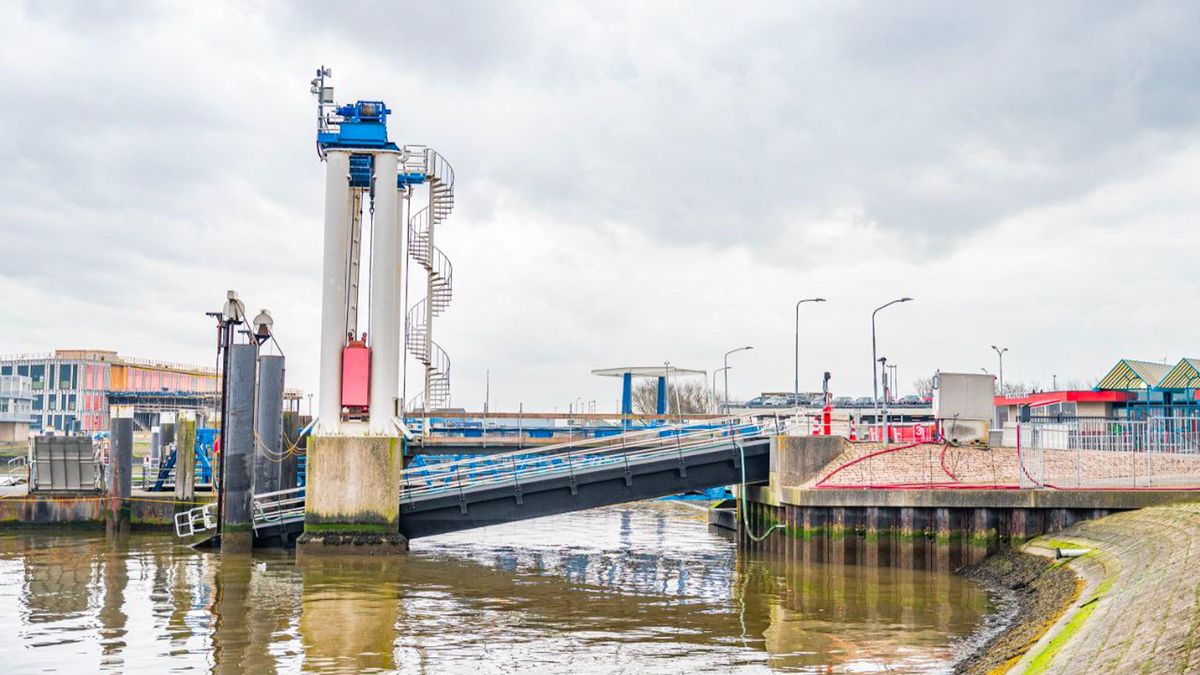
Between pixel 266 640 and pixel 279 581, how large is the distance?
26.0 feet

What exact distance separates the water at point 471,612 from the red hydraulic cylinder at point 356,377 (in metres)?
4.55

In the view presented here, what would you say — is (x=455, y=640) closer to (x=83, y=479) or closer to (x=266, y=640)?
(x=266, y=640)

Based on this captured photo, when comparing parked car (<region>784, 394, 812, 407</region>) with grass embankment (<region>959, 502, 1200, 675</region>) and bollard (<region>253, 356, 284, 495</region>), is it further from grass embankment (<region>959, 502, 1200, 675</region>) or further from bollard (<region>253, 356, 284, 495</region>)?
grass embankment (<region>959, 502, 1200, 675</region>)

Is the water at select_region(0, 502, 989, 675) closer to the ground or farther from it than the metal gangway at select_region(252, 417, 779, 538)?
closer to the ground

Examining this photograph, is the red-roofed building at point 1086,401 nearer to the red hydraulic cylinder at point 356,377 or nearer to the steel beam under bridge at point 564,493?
the steel beam under bridge at point 564,493

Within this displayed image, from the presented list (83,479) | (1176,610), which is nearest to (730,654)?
(1176,610)

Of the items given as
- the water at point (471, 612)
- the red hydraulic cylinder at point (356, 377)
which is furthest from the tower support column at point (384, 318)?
the water at point (471, 612)

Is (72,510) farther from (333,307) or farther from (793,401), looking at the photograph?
(793,401)

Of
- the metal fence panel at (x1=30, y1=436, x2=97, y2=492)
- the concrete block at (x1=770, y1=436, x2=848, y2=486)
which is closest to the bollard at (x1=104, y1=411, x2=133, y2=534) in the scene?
the metal fence panel at (x1=30, y1=436, x2=97, y2=492)

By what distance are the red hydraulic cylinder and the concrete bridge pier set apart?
1072 mm

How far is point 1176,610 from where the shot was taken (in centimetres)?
1309

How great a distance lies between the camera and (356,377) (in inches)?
1286

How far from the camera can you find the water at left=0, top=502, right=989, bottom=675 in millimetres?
17781

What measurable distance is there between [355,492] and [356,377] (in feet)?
10.6
